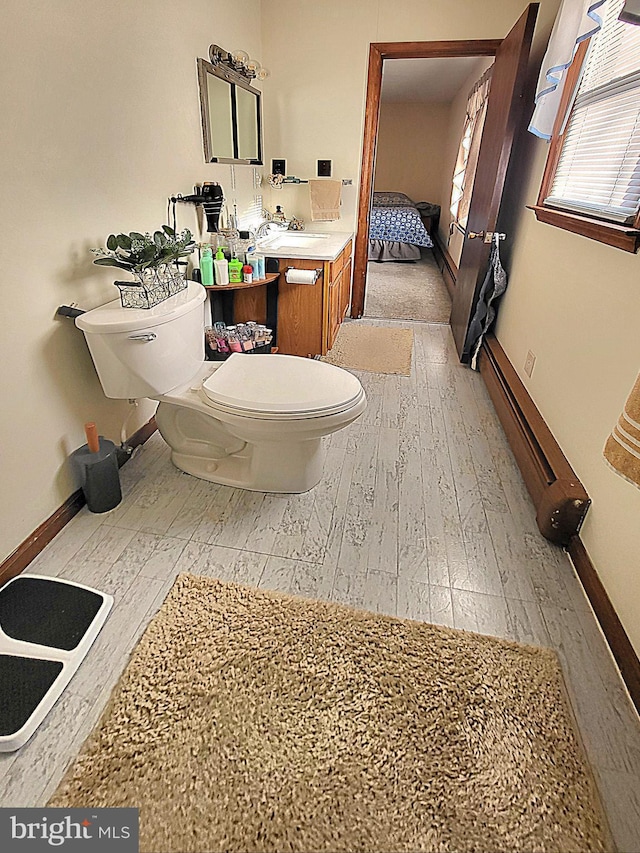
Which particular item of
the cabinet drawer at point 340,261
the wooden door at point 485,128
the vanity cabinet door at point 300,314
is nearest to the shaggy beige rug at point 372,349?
the vanity cabinet door at point 300,314

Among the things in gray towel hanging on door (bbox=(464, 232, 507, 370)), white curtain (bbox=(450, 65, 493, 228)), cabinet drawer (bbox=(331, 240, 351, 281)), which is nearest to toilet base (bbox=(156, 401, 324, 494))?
cabinet drawer (bbox=(331, 240, 351, 281))

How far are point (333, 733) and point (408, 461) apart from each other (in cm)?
127

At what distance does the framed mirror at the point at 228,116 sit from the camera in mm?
2332

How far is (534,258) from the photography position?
2467mm

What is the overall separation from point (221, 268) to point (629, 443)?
2032 mm

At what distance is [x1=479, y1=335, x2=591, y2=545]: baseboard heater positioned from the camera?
161 centimetres

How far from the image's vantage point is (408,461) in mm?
2166

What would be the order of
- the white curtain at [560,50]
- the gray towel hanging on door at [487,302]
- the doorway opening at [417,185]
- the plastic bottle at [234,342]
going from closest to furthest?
1. the white curtain at [560,50]
2. the plastic bottle at [234,342]
3. the gray towel hanging on door at [487,302]
4. the doorway opening at [417,185]

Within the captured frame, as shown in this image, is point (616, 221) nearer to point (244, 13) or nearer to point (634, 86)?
point (634, 86)

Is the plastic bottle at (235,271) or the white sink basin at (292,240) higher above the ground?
the white sink basin at (292,240)

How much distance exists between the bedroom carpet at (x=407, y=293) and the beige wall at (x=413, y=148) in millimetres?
2221

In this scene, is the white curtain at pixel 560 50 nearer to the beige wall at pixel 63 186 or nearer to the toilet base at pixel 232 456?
the beige wall at pixel 63 186

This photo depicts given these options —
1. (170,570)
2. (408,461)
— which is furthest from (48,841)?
(408,461)

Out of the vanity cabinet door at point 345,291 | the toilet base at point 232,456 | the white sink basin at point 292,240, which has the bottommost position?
the toilet base at point 232,456
